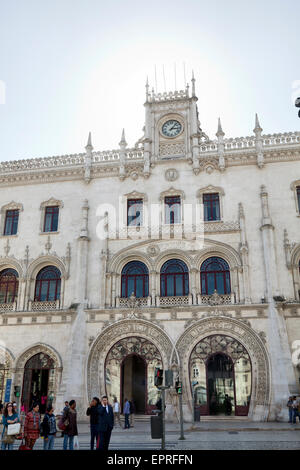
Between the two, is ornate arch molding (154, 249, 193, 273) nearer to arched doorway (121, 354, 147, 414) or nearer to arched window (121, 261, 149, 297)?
arched window (121, 261, 149, 297)

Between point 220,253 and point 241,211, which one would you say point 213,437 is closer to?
point 220,253

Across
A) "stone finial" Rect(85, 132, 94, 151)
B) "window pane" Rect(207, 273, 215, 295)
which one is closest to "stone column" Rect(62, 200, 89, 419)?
"stone finial" Rect(85, 132, 94, 151)

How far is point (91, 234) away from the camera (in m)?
29.7

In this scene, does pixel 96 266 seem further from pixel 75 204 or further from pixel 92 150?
pixel 92 150

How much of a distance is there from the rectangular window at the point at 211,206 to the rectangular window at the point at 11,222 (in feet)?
42.4

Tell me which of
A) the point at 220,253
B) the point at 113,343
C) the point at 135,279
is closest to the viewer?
the point at 113,343

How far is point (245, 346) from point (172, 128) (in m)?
15.2

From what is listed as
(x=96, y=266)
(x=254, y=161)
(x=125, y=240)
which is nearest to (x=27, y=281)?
(x=96, y=266)

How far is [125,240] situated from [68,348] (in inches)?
292

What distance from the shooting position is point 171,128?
31.6 meters

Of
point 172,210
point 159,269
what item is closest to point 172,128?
point 172,210

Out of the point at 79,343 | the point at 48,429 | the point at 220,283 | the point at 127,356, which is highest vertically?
the point at 220,283

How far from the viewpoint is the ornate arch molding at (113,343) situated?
26203 millimetres

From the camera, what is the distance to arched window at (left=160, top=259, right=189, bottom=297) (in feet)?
90.9
